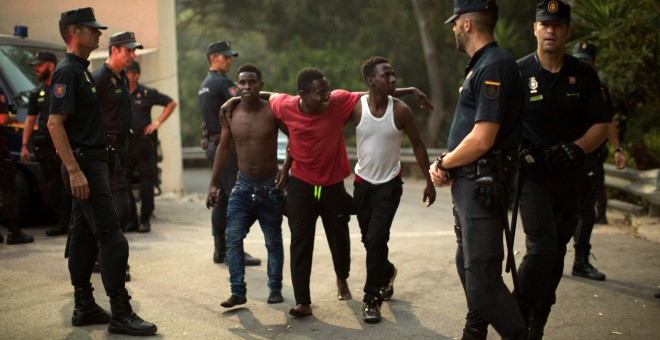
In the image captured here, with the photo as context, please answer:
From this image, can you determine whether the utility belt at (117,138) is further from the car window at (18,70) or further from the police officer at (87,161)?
the car window at (18,70)

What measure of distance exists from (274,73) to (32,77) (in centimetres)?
1218

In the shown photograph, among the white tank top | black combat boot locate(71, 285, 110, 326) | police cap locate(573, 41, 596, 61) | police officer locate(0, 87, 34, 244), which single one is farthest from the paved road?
police cap locate(573, 41, 596, 61)

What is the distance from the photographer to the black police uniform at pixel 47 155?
30.8 ft

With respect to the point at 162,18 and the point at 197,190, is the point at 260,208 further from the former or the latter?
the point at 197,190

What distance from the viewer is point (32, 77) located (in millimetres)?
10820

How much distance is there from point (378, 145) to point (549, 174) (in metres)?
1.42

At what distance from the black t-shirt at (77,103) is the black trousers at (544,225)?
2.92 meters

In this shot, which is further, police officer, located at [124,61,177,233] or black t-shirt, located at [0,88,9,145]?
police officer, located at [124,61,177,233]

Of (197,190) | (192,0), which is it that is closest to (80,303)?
(197,190)

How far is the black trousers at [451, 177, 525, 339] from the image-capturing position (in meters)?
4.74

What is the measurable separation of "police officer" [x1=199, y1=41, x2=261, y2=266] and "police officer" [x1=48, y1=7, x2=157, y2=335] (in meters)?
2.24

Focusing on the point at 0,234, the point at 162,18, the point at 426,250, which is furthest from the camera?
the point at 162,18

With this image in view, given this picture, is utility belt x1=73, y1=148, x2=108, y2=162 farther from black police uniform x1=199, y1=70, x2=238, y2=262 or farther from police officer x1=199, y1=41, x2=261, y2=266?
black police uniform x1=199, y1=70, x2=238, y2=262

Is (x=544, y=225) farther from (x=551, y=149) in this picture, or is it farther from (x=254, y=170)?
(x=254, y=170)
